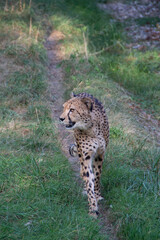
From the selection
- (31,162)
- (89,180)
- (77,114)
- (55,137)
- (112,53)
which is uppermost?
(77,114)

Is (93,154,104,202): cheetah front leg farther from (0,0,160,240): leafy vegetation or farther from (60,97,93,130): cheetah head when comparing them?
(60,97,93,130): cheetah head

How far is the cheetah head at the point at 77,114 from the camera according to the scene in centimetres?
381

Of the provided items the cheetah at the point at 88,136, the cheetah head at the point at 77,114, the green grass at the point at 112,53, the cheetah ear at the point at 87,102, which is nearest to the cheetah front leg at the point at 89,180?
the cheetah at the point at 88,136

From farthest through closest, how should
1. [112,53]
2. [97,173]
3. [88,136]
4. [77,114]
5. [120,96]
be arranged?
1. [112,53]
2. [120,96]
3. [97,173]
4. [88,136]
5. [77,114]

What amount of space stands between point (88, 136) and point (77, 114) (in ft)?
0.96

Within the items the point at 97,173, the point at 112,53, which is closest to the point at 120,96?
the point at 112,53

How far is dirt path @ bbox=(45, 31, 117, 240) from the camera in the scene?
3.69m

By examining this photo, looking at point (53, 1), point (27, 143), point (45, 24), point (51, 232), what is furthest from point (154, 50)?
point (51, 232)

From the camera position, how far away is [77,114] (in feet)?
12.6

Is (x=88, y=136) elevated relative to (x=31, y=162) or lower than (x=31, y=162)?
elevated

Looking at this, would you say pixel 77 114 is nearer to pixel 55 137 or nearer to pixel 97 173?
pixel 97 173

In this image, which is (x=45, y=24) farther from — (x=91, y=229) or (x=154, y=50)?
(x=91, y=229)

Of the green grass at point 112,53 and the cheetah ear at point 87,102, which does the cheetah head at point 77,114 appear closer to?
the cheetah ear at point 87,102

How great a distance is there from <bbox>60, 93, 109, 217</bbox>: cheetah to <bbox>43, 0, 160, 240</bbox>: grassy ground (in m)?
0.20
